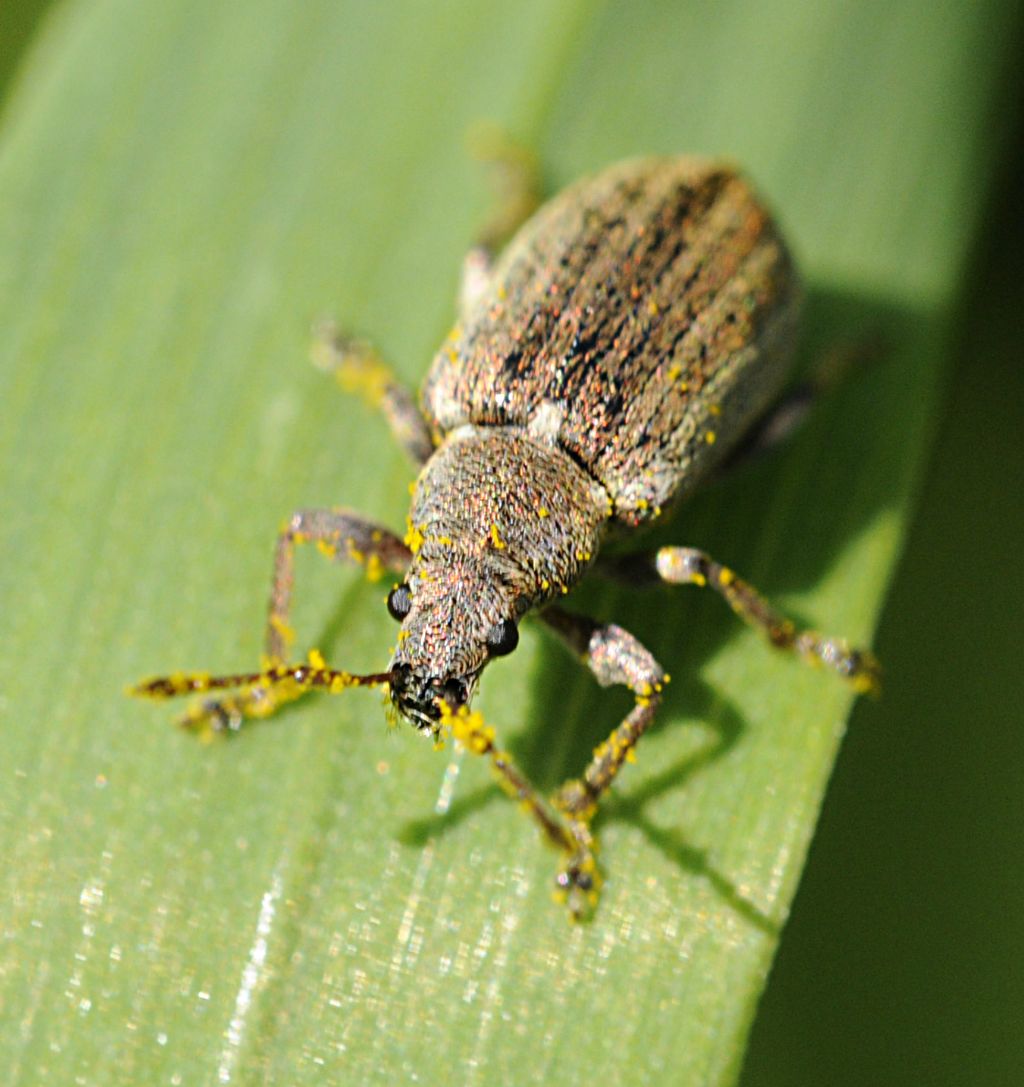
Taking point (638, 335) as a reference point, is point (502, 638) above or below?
below

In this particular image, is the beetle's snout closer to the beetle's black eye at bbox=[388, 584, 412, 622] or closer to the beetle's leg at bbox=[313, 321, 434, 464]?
the beetle's black eye at bbox=[388, 584, 412, 622]

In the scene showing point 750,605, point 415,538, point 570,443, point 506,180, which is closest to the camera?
point 415,538

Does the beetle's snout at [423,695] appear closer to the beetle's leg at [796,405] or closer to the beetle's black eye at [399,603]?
the beetle's black eye at [399,603]

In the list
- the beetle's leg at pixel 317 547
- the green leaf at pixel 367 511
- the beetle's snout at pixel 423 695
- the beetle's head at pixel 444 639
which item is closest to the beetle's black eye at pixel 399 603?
the beetle's head at pixel 444 639

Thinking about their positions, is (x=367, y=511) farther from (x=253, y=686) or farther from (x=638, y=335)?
(x=638, y=335)

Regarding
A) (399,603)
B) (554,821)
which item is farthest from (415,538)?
(554,821)

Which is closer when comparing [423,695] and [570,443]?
[423,695]

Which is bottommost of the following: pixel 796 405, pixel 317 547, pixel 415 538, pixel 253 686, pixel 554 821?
pixel 554 821

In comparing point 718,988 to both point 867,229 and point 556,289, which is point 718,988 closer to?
point 556,289
